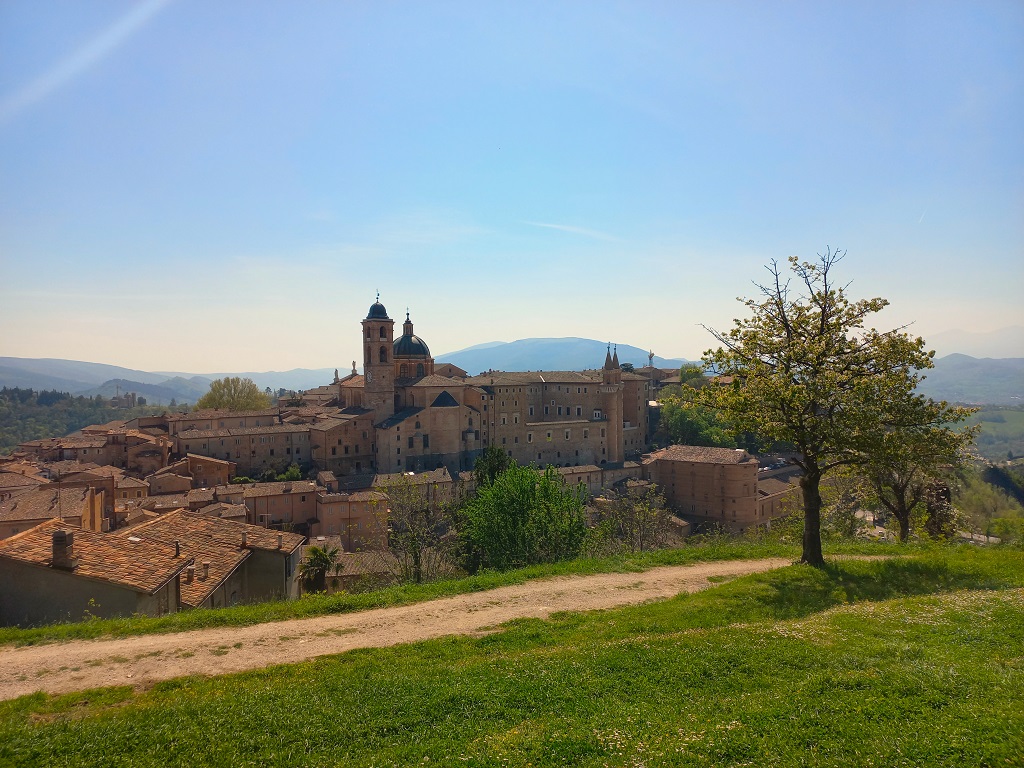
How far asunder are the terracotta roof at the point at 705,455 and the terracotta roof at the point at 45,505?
51.3 meters

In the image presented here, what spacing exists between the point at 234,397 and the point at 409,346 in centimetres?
3611

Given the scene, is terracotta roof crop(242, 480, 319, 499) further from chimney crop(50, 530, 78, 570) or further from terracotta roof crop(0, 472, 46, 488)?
chimney crop(50, 530, 78, 570)

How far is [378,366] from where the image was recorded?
65.7 meters

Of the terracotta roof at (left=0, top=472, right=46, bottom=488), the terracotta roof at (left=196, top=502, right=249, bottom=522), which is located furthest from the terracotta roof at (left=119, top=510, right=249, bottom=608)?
the terracotta roof at (left=0, top=472, right=46, bottom=488)

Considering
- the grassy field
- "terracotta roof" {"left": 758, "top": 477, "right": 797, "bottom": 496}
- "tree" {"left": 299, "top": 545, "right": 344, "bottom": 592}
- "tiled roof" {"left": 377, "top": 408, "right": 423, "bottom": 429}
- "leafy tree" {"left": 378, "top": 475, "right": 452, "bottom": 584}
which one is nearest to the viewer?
the grassy field

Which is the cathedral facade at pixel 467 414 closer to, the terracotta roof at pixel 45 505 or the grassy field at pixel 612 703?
the terracotta roof at pixel 45 505

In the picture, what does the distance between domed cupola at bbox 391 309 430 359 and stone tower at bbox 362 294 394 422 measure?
578 cm

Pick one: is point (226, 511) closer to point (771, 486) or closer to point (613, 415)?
point (613, 415)

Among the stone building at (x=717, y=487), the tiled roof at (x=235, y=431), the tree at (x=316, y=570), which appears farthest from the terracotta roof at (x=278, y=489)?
the stone building at (x=717, y=487)

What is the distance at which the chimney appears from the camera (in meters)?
13.6

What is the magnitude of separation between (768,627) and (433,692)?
5786mm

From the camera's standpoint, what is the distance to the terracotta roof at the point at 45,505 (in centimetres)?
2962

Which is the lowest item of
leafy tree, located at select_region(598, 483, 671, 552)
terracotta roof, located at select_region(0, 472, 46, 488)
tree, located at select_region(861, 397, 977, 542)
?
leafy tree, located at select_region(598, 483, 671, 552)

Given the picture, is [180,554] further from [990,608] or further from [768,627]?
[990,608]
